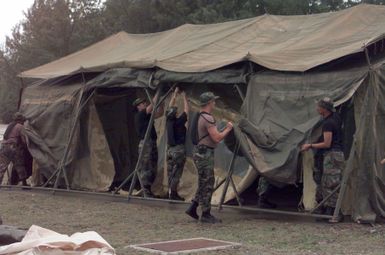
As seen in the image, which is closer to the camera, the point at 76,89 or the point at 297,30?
the point at 297,30

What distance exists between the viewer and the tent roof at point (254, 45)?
36.3ft

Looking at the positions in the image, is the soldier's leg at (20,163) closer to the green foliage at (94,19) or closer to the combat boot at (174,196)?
the combat boot at (174,196)

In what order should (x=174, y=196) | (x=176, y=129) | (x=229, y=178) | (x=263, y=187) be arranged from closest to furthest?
1. (x=229, y=178)
2. (x=263, y=187)
3. (x=176, y=129)
4. (x=174, y=196)

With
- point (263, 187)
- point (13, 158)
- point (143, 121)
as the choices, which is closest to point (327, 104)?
point (263, 187)

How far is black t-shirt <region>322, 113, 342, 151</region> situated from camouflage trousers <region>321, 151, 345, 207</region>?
0.12 m

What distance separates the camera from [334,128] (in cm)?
1014

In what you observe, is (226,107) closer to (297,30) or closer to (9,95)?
(297,30)

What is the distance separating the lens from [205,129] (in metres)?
10.2

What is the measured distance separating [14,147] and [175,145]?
4499 mm

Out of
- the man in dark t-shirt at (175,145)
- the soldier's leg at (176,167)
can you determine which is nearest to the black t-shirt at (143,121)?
the man in dark t-shirt at (175,145)

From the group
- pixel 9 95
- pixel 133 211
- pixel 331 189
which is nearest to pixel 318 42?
pixel 331 189

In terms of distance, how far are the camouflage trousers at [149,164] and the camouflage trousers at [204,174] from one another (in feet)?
10.0

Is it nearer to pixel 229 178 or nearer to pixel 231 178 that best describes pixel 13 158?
pixel 231 178

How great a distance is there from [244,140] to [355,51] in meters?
2.20
